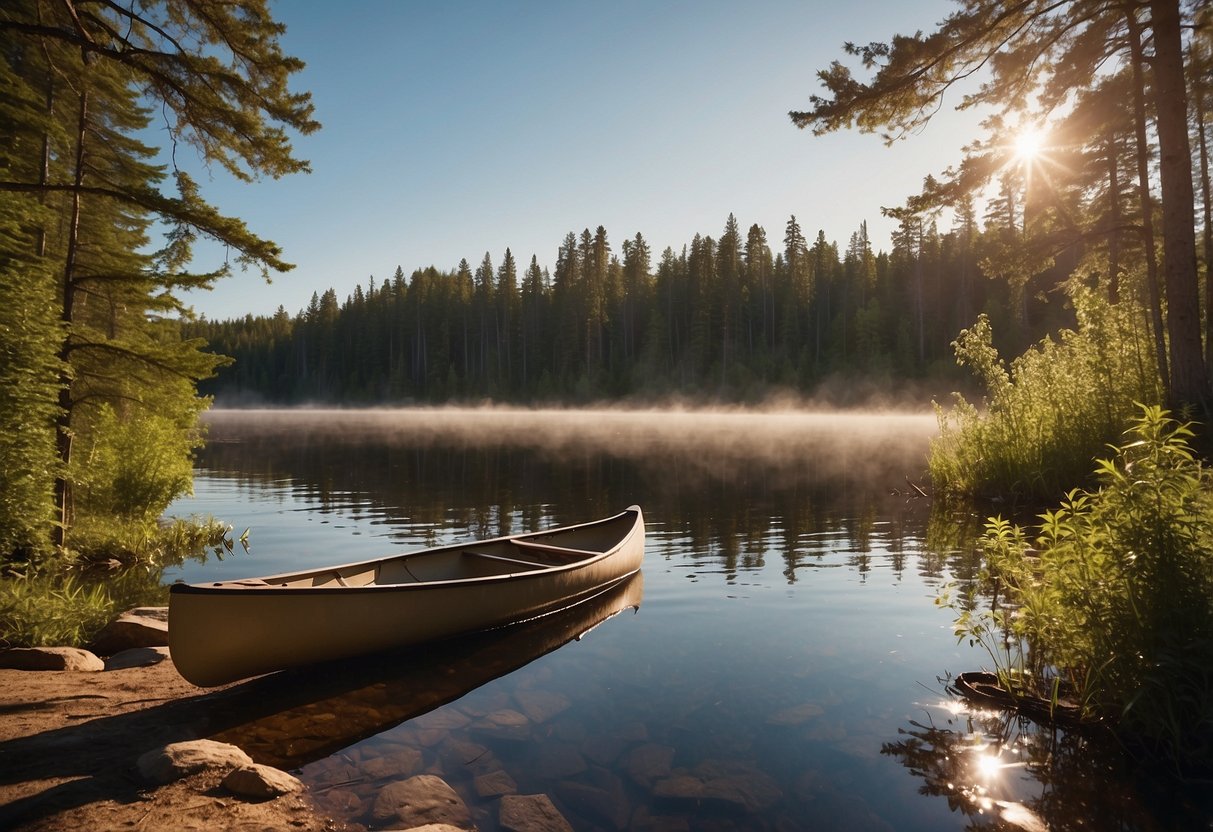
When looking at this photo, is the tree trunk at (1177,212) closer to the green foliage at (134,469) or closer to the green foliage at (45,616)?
the green foliage at (45,616)

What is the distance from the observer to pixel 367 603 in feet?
25.6

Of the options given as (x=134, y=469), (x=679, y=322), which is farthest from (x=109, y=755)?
(x=679, y=322)

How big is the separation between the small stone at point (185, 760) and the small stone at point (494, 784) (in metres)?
1.74

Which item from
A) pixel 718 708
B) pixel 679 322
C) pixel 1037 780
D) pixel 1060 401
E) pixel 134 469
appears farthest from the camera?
pixel 679 322

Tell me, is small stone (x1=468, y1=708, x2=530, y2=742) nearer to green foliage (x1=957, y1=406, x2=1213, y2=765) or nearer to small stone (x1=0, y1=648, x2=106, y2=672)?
small stone (x1=0, y1=648, x2=106, y2=672)

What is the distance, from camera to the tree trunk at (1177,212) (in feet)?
43.0

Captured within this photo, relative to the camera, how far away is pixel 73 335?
11.7 m

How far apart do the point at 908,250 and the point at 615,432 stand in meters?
49.4

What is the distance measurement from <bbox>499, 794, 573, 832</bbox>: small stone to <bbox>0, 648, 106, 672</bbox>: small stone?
5377 mm

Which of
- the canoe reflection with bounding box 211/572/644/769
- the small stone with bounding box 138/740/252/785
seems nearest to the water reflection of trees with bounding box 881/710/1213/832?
the canoe reflection with bounding box 211/572/644/769

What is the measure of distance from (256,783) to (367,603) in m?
2.81

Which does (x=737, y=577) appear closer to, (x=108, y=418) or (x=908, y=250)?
(x=108, y=418)

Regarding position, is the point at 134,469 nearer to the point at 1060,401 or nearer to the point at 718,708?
the point at 718,708

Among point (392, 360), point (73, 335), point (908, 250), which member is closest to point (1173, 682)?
point (73, 335)
